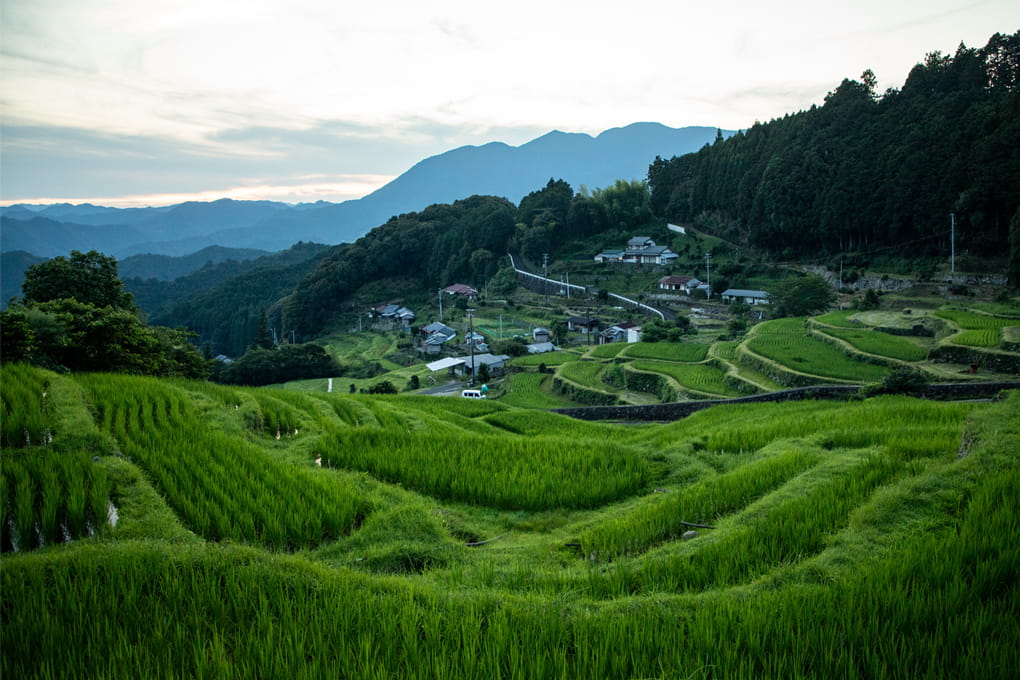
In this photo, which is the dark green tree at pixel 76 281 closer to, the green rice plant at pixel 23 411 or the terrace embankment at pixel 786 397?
the green rice plant at pixel 23 411

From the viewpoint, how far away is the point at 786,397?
18906 millimetres

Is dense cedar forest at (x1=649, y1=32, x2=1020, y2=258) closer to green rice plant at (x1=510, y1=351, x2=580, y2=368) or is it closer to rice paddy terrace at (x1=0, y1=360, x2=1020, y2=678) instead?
green rice plant at (x1=510, y1=351, x2=580, y2=368)

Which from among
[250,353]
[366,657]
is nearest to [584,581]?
Answer: [366,657]

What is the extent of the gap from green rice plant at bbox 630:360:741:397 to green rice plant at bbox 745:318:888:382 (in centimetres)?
220

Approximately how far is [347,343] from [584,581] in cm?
6504

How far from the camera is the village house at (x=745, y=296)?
46.6 meters

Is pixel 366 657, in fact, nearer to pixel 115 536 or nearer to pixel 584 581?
pixel 584 581

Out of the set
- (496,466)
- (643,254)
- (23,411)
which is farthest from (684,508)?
(643,254)

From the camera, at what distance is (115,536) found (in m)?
4.76

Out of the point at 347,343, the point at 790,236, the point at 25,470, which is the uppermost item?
the point at 790,236

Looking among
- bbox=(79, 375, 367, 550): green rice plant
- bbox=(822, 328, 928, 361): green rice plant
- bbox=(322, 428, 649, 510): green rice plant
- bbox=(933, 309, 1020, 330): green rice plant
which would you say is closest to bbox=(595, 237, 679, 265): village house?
bbox=(822, 328, 928, 361): green rice plant

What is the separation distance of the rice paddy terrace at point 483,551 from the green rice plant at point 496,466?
4 centimetres

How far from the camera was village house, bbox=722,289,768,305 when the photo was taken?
153 ft

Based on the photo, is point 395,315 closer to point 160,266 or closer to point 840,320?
point 840,320
